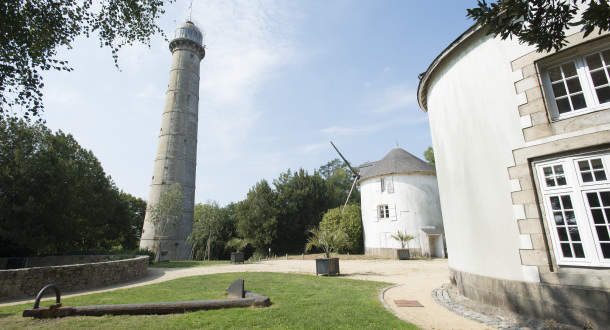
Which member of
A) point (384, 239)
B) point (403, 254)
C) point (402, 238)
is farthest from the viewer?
point (384, 239)

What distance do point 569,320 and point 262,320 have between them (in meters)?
5.38

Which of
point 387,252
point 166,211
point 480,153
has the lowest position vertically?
point 387,252

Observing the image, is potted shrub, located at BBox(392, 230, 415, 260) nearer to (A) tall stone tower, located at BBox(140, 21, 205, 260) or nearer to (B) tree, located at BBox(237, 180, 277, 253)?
(B) tree, located at BBox(237, 180, 277, 253)

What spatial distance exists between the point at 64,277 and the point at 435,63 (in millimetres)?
14717

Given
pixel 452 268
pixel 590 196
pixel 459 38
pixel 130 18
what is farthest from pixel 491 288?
pixel 130 18

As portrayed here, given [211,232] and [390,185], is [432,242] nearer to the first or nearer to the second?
[390,185]

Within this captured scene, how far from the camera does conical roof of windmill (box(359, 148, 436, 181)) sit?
82.7ft

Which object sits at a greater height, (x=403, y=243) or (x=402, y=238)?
(x=402, y=238)

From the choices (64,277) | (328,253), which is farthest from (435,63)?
(64,277)

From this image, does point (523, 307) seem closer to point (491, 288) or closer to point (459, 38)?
point (491, 288)

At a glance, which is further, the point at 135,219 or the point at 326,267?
the point at 135,219

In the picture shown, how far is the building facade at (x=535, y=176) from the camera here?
194 inches

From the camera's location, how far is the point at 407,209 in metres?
24.2

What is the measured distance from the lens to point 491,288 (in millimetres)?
6148
